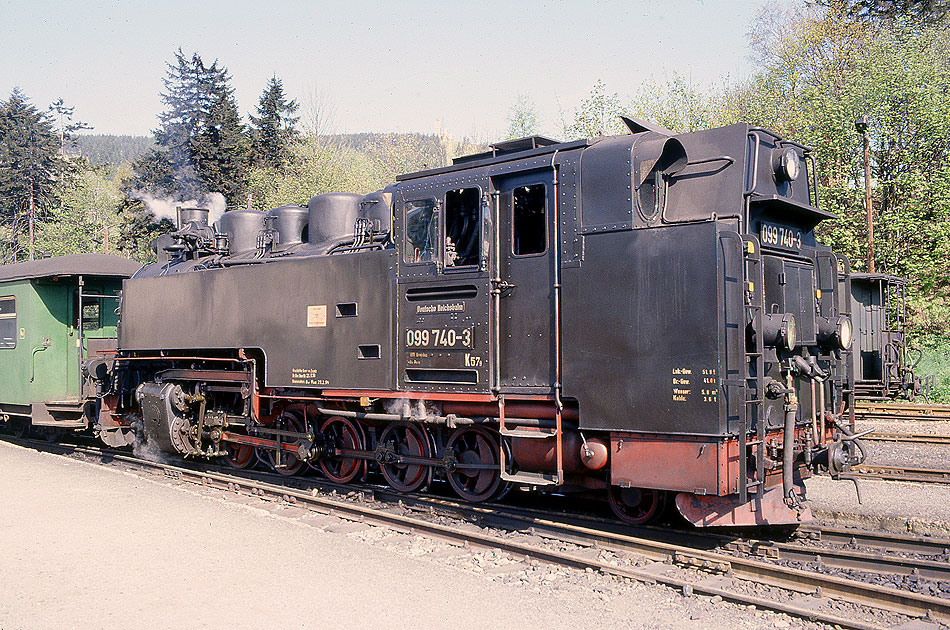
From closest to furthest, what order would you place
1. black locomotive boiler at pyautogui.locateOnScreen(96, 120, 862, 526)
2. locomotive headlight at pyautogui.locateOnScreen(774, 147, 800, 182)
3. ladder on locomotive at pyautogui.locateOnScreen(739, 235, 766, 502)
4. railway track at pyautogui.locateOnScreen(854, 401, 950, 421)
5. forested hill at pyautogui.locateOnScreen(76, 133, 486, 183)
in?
ladder on locomotive at pyautogui.locateOnScreen(739, 235, 766, 502)
black locomotive boiler at pyautogui.locateOnScreen(96, 120, 862, 526)
locomotive headlight at pyautogui.locateOnScreen(774, 147, 800, 182)
railway track at pyautogui.locateOnScreen(854, 401, 950, 421)
forested hill at pyautogui.locateOnScreen(76, 133, 486, 183)

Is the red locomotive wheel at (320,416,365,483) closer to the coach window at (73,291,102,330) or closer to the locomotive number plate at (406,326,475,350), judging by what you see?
the locomotive number plate at (406,326,475,350)

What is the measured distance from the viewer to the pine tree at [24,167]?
45531 mm

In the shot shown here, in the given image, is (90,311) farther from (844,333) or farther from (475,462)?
(844,333)

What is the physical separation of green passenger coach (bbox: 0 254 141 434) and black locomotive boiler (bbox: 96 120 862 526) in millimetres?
5136

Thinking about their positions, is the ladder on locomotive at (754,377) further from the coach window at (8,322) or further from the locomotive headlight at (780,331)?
the coach window at (8,322)

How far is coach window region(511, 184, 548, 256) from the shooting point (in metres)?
7.20

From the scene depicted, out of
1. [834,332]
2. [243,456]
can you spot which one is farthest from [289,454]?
[834,332]

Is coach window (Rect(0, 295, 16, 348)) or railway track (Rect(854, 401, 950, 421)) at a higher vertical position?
coach window (Rect(0, 295, 16, 348))

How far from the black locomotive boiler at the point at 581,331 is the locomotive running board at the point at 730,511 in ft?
0.06

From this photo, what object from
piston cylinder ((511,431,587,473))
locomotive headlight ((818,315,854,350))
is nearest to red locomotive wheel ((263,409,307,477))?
piston cylinder ((511,431,587,473))

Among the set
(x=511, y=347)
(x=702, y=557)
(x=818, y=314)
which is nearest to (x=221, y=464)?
(x=511, y=347)

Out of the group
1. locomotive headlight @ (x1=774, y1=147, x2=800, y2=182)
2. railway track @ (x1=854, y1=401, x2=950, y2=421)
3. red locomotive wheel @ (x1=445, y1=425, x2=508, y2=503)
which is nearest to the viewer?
locomotive headlight @ (x1=774, y1=147, x2=800, y2=182)

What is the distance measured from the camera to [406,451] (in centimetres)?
888

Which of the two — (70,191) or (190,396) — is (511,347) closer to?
(190,396)
